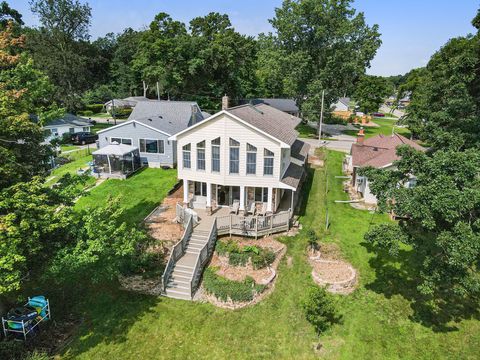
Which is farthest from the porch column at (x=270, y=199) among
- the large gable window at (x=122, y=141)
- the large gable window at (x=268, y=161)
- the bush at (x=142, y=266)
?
the large gable window at (x=122, y=141)

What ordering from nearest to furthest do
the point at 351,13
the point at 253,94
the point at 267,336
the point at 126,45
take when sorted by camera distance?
1. the point at 267,336
2. the point at 351,13
3. the point at 253,94
4. the point at 126,45

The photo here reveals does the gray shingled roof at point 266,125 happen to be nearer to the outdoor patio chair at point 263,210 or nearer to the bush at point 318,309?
the outdoor patio chair at point 263,210

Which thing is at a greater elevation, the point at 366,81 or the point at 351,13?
the point at 351,13

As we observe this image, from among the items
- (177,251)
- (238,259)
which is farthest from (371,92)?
(177,251)

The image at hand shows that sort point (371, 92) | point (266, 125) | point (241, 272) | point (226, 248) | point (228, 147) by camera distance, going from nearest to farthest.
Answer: point (241, 272), point (226, 248), point (228, 147), point (266, 125), point (371, 92)

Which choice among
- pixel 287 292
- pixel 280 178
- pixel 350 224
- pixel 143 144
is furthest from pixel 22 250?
pixel 143 144

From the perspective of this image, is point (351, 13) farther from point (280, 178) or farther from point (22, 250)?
point (22, 250)

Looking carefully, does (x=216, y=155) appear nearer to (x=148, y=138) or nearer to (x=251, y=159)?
(x=251, y=159)

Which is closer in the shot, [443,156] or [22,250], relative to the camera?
[22,250]
